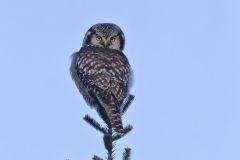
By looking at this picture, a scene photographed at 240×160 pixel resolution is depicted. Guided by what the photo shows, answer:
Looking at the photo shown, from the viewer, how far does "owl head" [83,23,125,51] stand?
397 inches

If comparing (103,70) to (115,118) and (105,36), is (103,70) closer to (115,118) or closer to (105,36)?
(105,36)

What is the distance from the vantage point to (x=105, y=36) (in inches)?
398

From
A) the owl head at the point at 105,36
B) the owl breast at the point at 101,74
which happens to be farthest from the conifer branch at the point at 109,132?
the owl head at the point at 105,36

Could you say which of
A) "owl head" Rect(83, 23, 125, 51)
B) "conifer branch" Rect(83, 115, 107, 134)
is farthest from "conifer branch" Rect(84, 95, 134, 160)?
"owl head" Rect(83, 23, 125, 51)

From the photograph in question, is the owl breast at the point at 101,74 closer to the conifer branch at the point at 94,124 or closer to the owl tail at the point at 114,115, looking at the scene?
the owl tail at the point at 114,115

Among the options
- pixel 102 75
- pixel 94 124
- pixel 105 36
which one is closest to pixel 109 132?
pixel 94 124

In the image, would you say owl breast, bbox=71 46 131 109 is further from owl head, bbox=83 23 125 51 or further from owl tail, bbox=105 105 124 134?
owl head, bbox=83 23 125 51

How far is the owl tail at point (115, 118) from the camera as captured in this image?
567 cm

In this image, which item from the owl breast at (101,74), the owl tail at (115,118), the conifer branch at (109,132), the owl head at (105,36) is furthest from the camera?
the owl head at (105,36)

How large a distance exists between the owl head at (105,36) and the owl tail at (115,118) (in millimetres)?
2824

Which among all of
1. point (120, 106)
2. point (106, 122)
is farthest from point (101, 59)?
point (106, 122)

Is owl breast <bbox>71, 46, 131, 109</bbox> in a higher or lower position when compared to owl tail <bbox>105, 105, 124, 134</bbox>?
higher

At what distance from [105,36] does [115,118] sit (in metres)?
3.87

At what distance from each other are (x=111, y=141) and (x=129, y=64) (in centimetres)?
422
